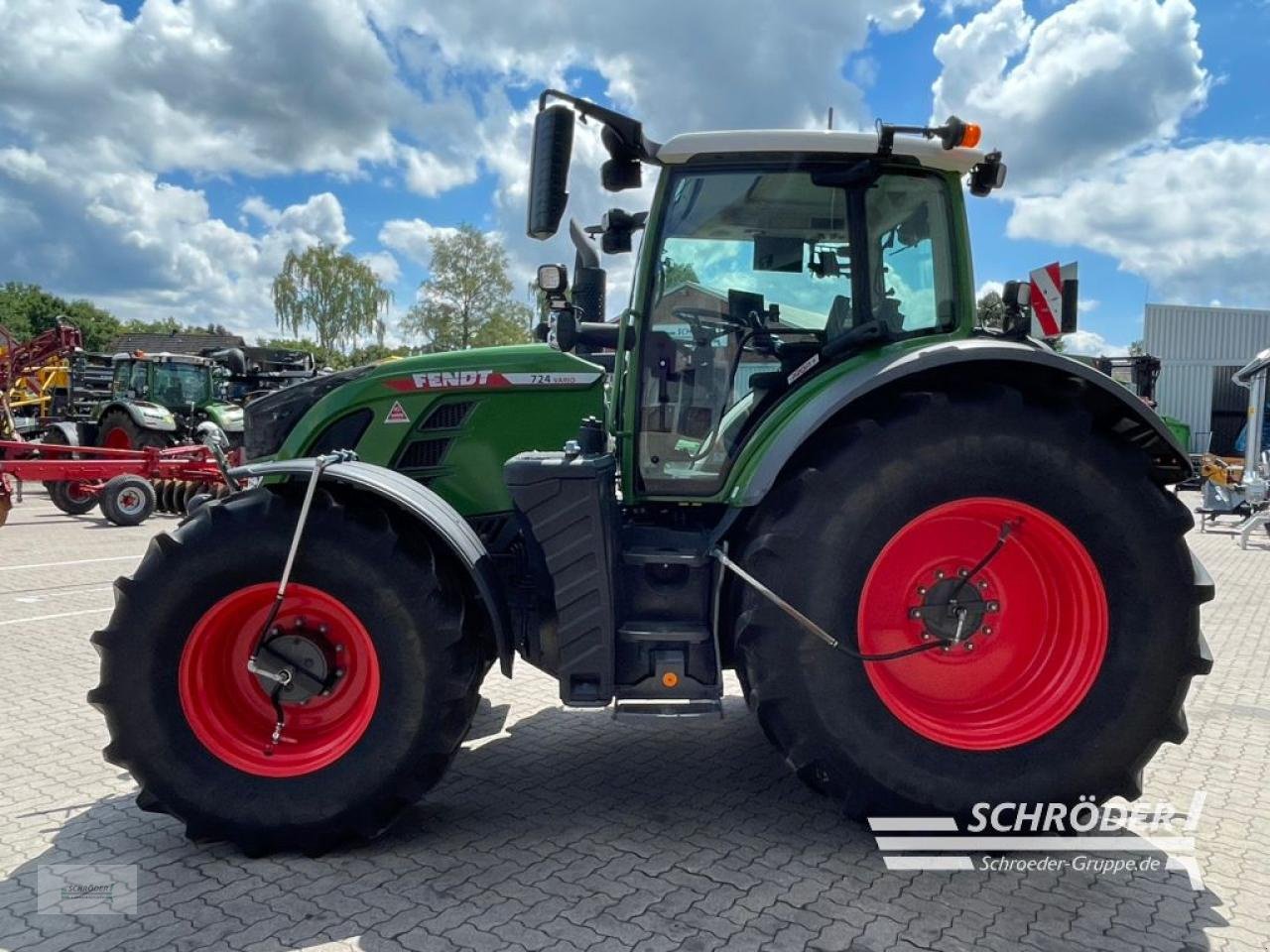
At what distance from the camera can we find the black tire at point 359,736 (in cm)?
278

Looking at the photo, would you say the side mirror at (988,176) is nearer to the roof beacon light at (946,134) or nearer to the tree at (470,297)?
the roof beacon light at (946,134)

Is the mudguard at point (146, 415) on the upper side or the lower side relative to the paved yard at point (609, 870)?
upper

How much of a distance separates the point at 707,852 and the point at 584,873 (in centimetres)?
43

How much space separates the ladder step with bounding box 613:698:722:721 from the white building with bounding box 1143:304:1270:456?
27.2 meters

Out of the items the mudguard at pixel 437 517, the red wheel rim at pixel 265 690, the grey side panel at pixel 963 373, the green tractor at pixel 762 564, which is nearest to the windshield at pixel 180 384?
the green tractor at pixel 762 564

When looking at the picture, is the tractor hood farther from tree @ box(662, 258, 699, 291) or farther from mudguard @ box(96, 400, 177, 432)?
mudguard @ box(96, 400, 177, 432)

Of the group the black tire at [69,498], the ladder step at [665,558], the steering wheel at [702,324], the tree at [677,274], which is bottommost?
the black tire at [69,498]

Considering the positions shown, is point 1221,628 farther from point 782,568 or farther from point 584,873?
point 584,873

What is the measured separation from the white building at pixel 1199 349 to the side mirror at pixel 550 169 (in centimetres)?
2734

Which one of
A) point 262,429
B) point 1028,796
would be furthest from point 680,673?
point 262,429

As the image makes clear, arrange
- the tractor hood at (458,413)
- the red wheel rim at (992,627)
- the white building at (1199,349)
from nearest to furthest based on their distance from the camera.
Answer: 1. the red wheel rim at (992,627)
2. the tractor hood at (458,413)
3. the white building at (1199,349)

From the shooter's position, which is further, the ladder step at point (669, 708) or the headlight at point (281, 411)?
the headlight at point (281, 411)

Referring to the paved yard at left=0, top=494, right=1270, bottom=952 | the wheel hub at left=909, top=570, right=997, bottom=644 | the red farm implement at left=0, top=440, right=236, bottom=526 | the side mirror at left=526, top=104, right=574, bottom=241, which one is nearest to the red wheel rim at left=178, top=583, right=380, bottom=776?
the paved yard at left=0, top=494, right=1270, bottom=952

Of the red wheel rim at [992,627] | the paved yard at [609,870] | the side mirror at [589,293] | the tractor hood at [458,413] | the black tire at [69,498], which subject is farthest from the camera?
the black tire at [69,498]
